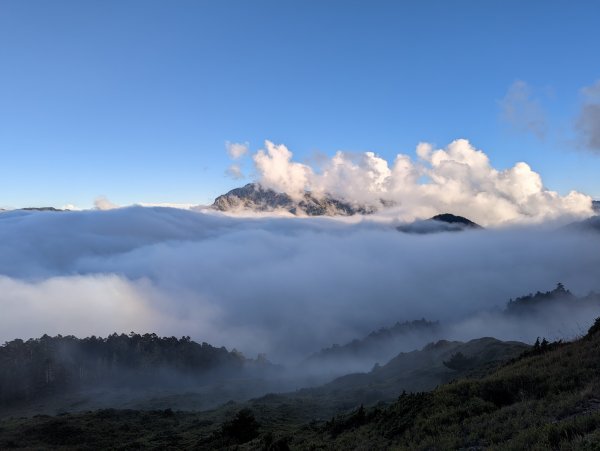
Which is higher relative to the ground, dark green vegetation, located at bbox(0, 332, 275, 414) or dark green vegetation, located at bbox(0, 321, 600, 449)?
dark green vegetation, located at bbox(0, 321, 600, 449)

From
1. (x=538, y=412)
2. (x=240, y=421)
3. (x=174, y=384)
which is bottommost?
(x=174, y=384)

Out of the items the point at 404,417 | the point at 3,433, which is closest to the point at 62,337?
the point at 3,433

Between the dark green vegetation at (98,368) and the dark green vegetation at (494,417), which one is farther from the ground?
the dark green vegetation at (494,417)

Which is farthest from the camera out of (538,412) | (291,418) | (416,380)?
(416,380)

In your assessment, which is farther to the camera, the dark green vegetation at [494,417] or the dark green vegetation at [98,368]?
the dark green vegetation at [98,368]

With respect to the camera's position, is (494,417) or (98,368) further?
(98,368)

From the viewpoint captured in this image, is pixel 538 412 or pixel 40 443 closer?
pixel 538 412

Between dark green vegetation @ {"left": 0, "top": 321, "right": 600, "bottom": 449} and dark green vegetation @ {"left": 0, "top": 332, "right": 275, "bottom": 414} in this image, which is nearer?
dark green vegetation @ {"left": 0, "top": 321, "right": 600, "bottom": 449}

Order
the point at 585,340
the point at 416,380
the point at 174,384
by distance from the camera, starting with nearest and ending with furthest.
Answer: the point at 585,340 → the point at 416,380 → the point at 174,384

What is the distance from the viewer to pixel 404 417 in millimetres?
26328

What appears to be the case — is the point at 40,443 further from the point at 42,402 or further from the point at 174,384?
the point at 174,384

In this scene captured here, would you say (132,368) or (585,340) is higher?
(585,340)

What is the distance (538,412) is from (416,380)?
93.1 meters

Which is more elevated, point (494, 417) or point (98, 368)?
point (494, 417)
